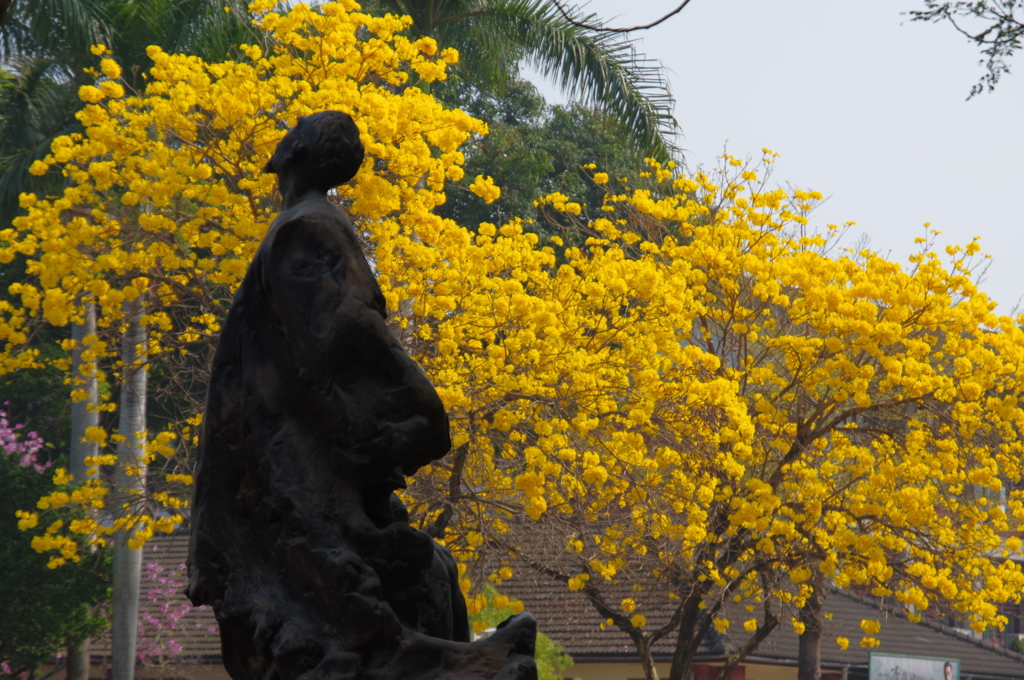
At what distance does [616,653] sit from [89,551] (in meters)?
8.34

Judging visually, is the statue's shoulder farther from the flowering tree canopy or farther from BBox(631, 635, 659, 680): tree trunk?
BBox(631, 635, 659, 680): tree trunk

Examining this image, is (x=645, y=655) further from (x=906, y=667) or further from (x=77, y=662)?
(x=77, y=662)

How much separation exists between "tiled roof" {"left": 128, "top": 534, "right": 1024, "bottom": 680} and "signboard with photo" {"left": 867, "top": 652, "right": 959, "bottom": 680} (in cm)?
85

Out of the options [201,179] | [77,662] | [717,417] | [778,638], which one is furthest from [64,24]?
[778,638]

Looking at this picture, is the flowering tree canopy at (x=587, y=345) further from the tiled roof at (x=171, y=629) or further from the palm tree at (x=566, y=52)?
the tiled roof at (x=171, y=629)

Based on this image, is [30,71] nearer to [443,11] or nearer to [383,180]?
[443,11]

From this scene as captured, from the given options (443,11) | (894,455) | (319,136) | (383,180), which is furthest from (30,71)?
(319,136)

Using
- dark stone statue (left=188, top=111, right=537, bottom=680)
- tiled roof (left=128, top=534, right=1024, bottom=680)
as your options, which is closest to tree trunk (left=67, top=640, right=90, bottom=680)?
tiled roof (left=128, top=534, right=1024, bottom=680)

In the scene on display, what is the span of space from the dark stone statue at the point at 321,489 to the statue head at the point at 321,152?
5.2 inches

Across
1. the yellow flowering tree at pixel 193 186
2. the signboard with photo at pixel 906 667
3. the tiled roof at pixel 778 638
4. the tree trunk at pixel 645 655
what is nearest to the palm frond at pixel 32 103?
the yellow flowering tree at pixel 193 186

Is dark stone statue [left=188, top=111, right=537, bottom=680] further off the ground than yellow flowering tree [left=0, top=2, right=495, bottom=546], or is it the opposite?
yellow flowering tree [left=0, top=2, right=495, bottom=546]

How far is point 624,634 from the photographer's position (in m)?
19.1

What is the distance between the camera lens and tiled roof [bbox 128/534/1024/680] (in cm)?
1859

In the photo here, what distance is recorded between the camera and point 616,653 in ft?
60.0
